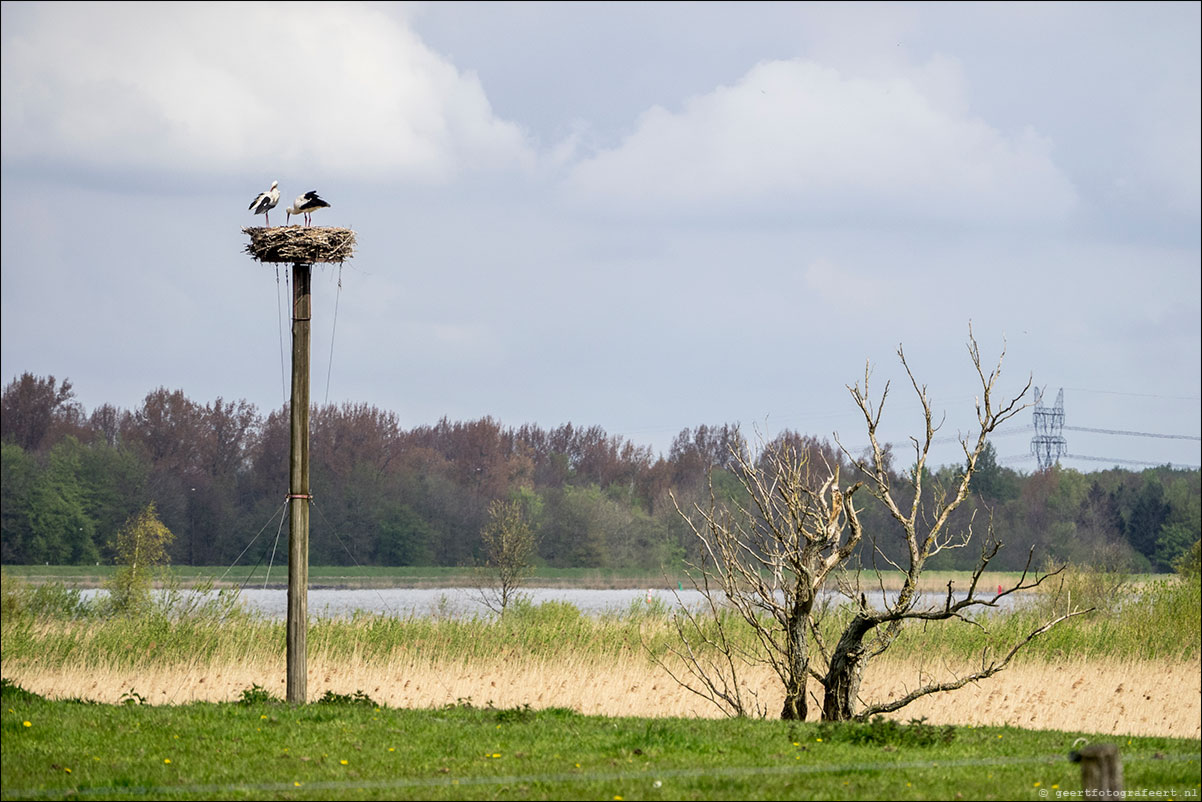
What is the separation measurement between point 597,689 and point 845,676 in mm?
5322

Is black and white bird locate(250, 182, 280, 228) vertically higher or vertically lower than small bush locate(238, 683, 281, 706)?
higher

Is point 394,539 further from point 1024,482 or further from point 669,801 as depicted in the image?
point 669,801

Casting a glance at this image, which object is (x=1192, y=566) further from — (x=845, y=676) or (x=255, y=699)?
(x=255, y=699)

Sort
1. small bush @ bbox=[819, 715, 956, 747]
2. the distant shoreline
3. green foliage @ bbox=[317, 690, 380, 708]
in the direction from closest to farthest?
small bush @ bbox=[819, 715, 956, 747], green foliage @ bbox=[317, 690, 380, 708], the distant shoreline

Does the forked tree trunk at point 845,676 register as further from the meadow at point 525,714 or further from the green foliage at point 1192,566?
the green foliage at point 1192,566

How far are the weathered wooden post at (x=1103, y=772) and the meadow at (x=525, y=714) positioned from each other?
1938mm

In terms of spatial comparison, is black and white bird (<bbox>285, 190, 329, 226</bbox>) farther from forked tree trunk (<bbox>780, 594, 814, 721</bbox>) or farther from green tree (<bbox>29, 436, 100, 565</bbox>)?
green tree (<bbox>29, 436, 100, 565</bbox>)

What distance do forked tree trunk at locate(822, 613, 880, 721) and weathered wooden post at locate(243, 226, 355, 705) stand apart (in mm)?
5169

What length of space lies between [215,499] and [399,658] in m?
47.5

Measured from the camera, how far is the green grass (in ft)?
22.9

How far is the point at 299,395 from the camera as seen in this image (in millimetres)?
11672

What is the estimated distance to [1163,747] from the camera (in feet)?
30.5

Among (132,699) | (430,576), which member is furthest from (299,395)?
(430,576)

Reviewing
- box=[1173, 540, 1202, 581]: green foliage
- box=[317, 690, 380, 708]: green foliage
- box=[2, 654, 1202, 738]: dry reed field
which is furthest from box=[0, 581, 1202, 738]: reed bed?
box=[1173, 540, 1202, 581]: green foliage
